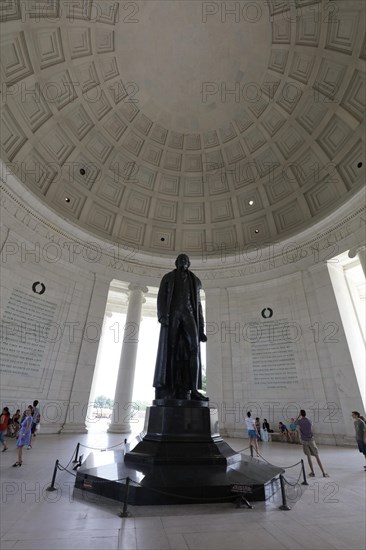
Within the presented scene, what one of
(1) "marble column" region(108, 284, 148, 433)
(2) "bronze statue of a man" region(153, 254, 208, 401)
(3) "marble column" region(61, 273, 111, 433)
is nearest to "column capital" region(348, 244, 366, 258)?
(2) "bronze statue of a man" region(153, 254, 208, 401)

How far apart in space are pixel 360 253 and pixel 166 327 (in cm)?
1124

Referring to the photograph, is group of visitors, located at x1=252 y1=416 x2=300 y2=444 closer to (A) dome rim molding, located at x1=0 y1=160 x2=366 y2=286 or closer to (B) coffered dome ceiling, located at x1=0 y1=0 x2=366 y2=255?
(A) dome rim molding, located at x1=0 y1=160 x2=366 y2=286

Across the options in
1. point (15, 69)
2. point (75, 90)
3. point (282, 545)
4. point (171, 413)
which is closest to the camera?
point (282, 545)

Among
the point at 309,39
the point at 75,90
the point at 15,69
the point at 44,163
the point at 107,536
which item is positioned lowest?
the point at 107,536

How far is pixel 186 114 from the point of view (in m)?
17.9

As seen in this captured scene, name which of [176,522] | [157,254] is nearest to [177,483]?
[176,522]

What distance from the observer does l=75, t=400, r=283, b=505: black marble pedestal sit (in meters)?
4.05

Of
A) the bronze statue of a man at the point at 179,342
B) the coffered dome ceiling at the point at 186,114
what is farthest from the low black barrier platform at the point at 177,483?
the coffered dome ceiling at the point at 186,114

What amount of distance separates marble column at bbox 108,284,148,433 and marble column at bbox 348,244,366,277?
39.9 ft

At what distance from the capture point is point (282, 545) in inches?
117

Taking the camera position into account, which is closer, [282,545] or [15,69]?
[282,545]

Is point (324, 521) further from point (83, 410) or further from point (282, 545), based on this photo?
point (83, 410)

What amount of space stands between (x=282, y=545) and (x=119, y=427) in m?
12.5

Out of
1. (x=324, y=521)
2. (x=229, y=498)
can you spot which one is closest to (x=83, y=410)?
(x=229, y=498)
